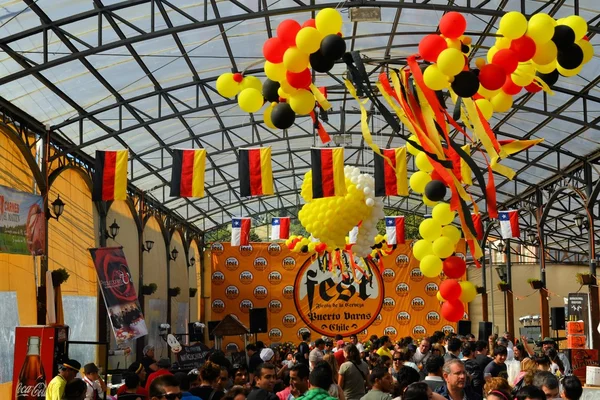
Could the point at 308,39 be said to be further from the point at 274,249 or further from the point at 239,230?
the point at 274,249

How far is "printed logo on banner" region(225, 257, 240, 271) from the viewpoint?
1228 inches

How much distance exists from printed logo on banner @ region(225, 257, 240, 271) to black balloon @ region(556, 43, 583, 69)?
82.5 feet

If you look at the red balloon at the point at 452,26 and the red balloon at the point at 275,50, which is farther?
the red balloon at the point at 275,50

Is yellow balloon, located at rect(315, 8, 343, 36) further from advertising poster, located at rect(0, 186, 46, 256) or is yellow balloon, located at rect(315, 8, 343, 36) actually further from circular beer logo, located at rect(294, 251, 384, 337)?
circular beer logo, located at rect(294, 251, 384, 337)

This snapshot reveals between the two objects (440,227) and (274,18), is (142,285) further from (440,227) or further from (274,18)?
(440,227)

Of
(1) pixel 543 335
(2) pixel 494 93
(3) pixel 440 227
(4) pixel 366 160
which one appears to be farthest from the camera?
(4) pixel 366 160

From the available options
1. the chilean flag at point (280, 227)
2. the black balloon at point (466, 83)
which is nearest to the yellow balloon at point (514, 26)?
the black balloon at point (466, 83)

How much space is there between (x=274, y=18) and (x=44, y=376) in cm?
840

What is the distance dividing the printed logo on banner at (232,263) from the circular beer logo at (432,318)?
24.0ft

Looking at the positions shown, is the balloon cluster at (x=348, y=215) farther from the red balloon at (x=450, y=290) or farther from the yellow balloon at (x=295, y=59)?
the yellow balloon at (x=295, y=59)

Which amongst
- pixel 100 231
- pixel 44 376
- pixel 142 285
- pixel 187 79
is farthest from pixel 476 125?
pixel 142 285

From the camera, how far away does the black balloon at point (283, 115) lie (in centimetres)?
721

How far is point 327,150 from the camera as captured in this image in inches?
559

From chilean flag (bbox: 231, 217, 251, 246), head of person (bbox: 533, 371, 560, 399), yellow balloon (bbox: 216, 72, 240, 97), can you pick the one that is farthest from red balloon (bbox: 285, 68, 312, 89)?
chilean flag (bbox: 231, 217, 251, 246)
